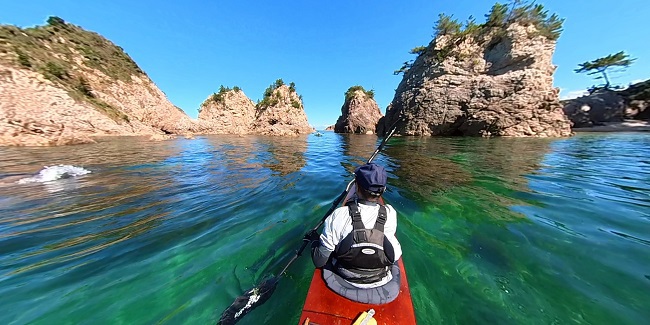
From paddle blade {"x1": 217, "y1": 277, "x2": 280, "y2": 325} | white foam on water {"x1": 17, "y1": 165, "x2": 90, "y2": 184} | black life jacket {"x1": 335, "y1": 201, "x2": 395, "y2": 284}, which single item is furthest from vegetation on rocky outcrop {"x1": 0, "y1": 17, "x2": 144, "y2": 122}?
black life jacket {"x1": 335, "y1": 201, "x2": 395, "y2": 284}

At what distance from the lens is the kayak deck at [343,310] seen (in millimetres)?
1901

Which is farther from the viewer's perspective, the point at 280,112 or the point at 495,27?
the point at 280,112

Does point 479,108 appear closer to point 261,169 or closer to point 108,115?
point 261,169

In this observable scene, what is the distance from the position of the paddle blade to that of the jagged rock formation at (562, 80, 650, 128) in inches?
1930

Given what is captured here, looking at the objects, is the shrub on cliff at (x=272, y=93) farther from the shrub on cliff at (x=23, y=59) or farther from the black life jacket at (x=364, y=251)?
the black life jacket at (x=364, y=251)

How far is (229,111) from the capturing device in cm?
5497

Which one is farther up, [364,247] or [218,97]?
[218,97]

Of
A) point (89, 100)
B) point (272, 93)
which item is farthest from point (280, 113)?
point (89, 100)

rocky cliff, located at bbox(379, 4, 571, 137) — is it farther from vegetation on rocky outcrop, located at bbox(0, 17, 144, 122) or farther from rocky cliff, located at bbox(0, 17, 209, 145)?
vegetation on rocky outcrop, located at bbox(0, 17, 144, 122)

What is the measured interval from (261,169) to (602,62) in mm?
54730

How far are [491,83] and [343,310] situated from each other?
29.9 meters

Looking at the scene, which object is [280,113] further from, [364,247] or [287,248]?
[364,247]

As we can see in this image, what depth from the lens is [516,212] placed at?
4.91 m

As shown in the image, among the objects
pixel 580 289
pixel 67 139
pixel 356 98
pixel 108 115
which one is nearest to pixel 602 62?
pixel 356 98
